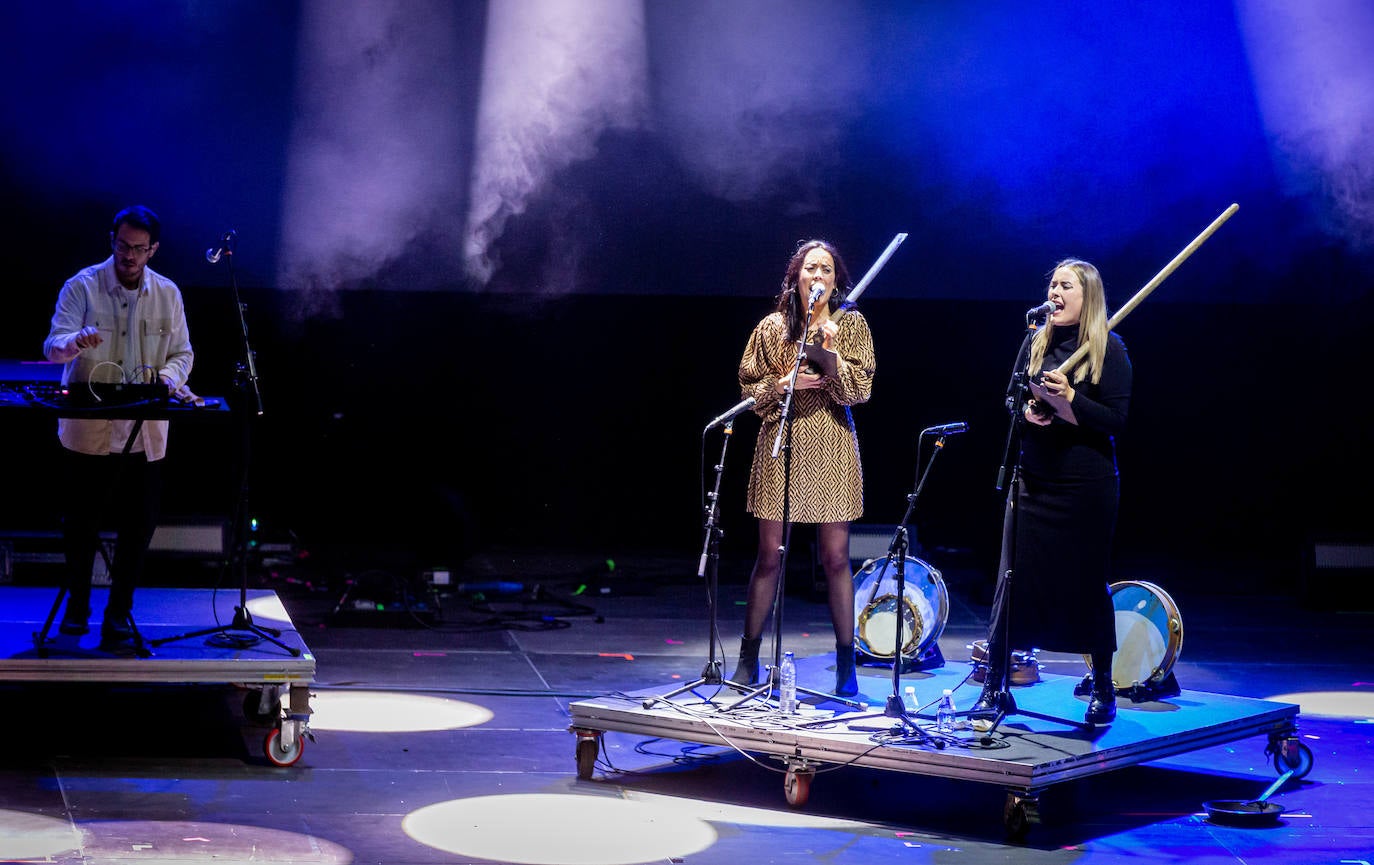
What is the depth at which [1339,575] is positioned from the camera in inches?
386

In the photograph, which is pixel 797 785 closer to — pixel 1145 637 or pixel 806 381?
pixel 806 381

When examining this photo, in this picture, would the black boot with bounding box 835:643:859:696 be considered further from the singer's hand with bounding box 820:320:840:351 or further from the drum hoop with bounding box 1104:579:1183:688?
the singer's hand with bounding box 820:320:840:351

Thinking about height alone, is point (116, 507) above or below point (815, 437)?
below

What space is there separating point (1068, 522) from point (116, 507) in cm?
331

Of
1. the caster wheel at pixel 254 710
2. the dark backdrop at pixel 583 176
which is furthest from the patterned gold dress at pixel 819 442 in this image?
the dark backdrop at pixel 583 176

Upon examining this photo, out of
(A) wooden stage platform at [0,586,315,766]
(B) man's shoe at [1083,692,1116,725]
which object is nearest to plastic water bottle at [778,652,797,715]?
(B) man's shoe at [1083,692,1116,725]

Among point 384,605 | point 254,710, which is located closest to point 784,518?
point 254,710

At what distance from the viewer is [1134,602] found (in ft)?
19.4

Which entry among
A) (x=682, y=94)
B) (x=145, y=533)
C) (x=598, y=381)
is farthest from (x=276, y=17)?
(x=145, y=533)

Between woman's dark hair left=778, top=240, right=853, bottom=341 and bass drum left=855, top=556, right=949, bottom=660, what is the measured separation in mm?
1283

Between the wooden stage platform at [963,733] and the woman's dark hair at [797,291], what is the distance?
1308mm

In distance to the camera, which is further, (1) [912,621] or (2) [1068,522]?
(1) [912,621]

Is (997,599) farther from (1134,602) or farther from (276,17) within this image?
(276,17)

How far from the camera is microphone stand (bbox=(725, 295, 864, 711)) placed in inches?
196
